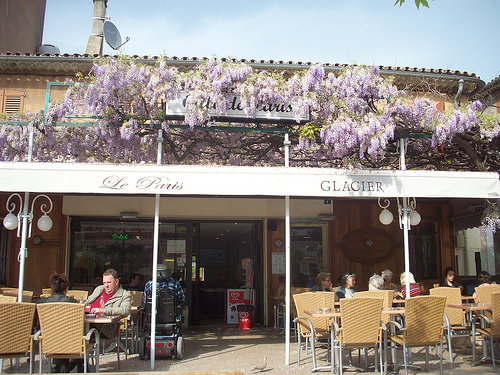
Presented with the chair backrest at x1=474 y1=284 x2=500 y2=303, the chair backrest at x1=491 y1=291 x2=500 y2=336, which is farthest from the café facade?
the chair backrest at x1=491 y1=291 x2=500 y2=336

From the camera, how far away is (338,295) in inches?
277

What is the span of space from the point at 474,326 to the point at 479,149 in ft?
9.58

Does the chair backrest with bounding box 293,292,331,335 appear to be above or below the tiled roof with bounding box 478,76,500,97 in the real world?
below

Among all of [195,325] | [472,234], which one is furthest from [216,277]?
[472,234]

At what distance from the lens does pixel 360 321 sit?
207 inches

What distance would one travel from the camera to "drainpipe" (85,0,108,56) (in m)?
14.9

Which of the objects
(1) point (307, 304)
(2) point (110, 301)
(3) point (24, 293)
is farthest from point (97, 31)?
(1) point (307, 304)

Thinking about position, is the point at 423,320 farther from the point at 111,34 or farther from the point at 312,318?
the point at 111,34

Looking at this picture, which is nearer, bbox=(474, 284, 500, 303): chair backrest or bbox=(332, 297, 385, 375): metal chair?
bbox=(332, 297, 385, 375): metal chair

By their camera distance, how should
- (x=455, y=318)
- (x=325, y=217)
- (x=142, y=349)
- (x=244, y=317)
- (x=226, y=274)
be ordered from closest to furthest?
(x=142, y=349) → (x=455, y=318) → (x=244, y=317) → (x=325, y=217) → (x=226, y=274)

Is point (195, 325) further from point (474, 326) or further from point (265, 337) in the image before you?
point (474, 326)

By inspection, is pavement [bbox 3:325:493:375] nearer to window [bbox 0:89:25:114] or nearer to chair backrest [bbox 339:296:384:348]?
chair backrest [bbox 339:296:384:348]

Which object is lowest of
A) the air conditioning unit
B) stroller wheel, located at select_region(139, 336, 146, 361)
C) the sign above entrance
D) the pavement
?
the pavement

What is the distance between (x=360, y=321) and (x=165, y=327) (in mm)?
2656
